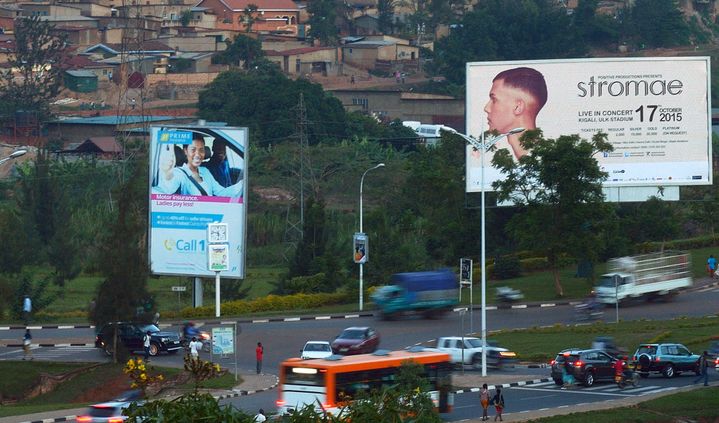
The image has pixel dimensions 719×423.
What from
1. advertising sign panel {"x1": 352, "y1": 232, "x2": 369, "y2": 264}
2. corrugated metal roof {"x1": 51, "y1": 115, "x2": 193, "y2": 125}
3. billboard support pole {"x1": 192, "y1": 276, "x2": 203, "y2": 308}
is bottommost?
billboard support pole {"x1": 192, "y1": 276, "x2": 203, "y2": 308}

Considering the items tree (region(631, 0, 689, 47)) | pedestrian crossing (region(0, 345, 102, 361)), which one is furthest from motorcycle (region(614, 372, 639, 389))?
tree (region(631, 0, 689, 47))

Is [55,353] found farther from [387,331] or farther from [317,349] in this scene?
[387,331]

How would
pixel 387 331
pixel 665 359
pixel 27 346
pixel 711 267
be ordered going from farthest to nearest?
pixel 711 267
pixel 387 331
pixel 27 346
pixel 665 359

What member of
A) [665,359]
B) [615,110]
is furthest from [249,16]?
[665,359]

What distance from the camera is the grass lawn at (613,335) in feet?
151

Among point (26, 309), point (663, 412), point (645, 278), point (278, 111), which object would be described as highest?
point (278, 111)

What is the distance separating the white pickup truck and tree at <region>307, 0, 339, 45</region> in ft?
393

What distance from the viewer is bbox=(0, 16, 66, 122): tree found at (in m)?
136

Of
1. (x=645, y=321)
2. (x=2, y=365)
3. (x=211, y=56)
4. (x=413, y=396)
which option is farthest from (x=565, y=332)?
(x=211, y=56)

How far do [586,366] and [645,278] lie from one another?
20.3m

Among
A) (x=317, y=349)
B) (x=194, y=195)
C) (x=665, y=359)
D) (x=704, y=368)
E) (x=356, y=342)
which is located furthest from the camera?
(x=194, y=195)

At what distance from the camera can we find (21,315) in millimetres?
59656

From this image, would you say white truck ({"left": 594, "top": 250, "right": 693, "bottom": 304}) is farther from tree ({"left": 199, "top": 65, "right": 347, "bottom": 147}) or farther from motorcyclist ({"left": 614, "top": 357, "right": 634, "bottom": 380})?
tree ({"left": 199, "top": 65, "right": 347, "bottom": 147})

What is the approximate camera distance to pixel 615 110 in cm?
6825
